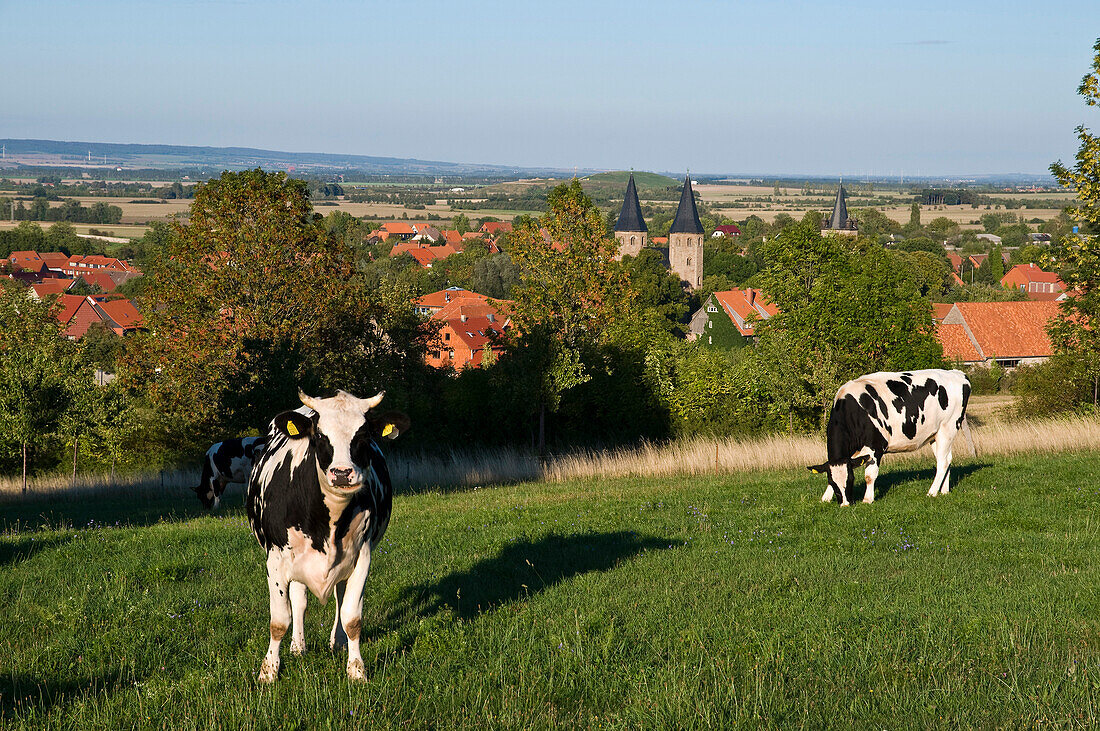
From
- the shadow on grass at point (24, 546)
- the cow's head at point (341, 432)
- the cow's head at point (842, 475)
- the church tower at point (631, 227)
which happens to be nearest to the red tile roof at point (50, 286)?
the church tower at point (631, 227)

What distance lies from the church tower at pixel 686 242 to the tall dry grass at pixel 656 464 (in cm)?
14925

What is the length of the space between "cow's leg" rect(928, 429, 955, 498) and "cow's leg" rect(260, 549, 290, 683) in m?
12.5

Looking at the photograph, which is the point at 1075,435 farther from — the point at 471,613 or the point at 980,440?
the point at 471,613

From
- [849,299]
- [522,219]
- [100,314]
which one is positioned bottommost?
[100,314]

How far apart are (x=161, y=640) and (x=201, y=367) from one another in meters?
27.2

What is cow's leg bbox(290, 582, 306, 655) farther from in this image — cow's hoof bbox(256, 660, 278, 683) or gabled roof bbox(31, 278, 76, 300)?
gabled roof bbox(31, 278, 76, 300)

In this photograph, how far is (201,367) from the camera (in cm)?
3372

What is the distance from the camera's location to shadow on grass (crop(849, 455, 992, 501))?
56.7 ft

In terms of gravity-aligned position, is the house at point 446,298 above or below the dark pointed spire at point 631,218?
below

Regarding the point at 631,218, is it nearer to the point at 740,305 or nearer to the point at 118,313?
the point at 740,305

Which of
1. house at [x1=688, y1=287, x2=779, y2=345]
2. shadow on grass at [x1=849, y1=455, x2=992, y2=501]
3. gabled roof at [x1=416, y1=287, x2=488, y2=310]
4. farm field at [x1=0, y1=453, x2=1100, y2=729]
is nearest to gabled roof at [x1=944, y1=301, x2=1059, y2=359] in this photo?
house at [x1=688, y1=287, x2=779, y2=345]

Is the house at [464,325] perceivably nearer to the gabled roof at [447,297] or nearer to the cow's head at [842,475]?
the gabled roof at [447,297]

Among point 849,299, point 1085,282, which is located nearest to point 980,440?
point 1085,282

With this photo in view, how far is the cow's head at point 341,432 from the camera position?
7066 millimetres
